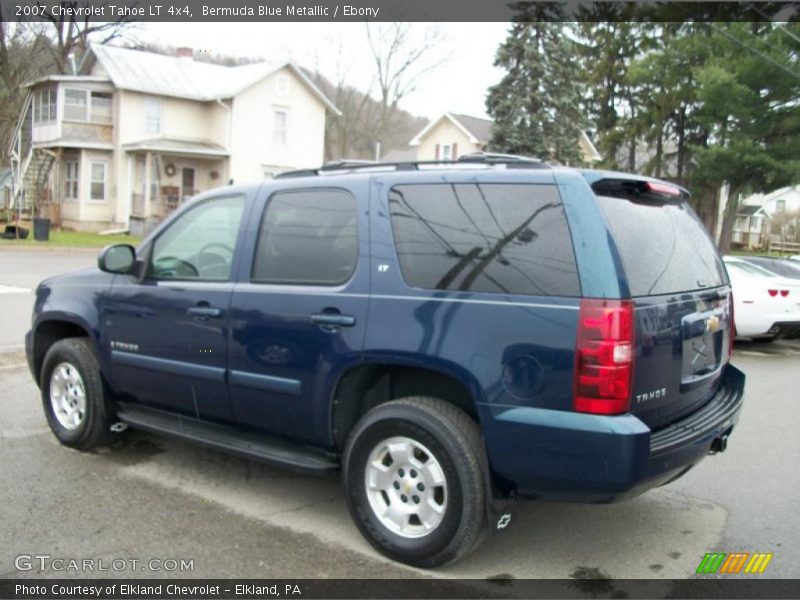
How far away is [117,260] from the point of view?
4.92m

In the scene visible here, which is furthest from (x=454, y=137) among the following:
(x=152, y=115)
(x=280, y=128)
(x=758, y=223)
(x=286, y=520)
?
(x=286, y=520)

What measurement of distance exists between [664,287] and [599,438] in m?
0.89

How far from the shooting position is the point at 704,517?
4.57m

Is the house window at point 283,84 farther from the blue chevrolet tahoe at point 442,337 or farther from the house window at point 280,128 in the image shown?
the blue chevrolet tahoe at point 442,337

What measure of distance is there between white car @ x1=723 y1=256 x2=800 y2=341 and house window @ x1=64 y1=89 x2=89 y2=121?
30.5m

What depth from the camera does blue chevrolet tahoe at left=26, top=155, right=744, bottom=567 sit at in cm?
335

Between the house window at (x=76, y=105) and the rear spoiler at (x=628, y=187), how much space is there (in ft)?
113

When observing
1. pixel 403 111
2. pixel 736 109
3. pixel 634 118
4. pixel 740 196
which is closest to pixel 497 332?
pixel 736 109

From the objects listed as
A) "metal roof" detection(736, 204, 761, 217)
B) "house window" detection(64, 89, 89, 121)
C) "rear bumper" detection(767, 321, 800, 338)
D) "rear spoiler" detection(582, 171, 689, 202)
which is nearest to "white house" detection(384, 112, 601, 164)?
"house window" detection(64, 89, 89, 121)

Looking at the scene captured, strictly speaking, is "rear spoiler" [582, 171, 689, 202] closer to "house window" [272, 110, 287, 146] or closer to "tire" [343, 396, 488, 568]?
"tire" [343, 396, 488, 568]

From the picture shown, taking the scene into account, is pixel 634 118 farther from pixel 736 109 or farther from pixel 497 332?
pixel 497 332

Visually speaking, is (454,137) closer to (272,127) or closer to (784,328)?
(272,127)

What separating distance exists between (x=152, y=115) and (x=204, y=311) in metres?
32.8

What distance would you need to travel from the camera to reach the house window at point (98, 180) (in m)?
34.2
